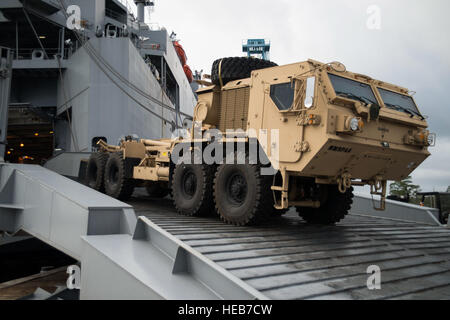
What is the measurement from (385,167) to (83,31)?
18.6 meters

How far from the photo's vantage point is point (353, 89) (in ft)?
20.4

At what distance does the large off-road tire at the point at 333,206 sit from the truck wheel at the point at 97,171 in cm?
612

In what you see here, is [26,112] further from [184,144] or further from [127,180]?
[184,144]

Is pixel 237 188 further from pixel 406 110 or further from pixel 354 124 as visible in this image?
pixel 406 110

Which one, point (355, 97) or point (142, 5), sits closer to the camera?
point (355, 97)

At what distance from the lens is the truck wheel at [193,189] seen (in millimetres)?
7203

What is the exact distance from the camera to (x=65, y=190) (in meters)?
6.24

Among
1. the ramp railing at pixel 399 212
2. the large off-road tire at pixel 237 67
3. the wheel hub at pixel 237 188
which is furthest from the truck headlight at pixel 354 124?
the ramp railing at pixel 399 212

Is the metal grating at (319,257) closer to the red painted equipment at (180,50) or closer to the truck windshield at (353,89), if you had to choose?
the truck windshield at (353,89)

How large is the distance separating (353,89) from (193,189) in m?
3.47

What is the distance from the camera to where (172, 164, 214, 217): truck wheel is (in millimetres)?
7203

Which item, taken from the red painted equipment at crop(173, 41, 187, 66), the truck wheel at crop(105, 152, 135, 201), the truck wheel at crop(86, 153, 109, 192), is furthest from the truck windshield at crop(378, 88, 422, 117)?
the red painted equipment at crop(173, 41, 187, 66)

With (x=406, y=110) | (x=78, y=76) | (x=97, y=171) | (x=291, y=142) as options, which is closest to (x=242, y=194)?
(x=291, y=142)

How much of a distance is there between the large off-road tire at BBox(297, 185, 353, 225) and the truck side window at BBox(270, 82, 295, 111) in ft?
7.20
